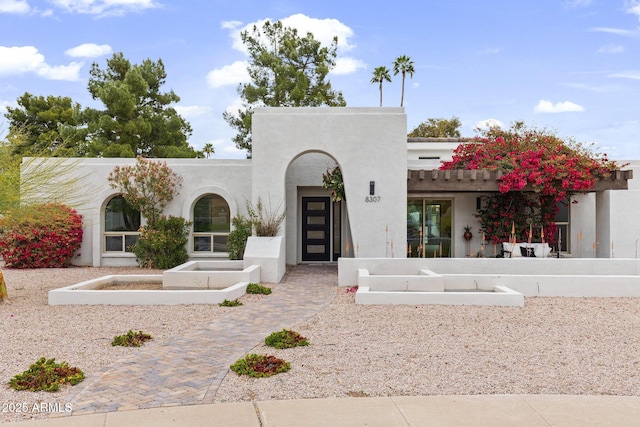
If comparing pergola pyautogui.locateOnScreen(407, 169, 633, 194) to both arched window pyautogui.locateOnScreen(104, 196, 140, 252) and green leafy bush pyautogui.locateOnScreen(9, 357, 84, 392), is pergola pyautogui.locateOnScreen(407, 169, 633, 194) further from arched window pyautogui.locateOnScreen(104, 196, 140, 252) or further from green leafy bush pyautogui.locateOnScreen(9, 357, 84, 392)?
green leafy bush pyautogui.locateOnScreen(9, 357, 84, 392)

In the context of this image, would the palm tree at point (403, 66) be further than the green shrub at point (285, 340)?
Yes

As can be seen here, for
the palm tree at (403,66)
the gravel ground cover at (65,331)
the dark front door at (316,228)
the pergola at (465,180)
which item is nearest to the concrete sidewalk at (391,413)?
the gravel ground cover at (65,331)

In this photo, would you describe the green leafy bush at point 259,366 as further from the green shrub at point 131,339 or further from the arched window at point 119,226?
the arched window at point 119,226

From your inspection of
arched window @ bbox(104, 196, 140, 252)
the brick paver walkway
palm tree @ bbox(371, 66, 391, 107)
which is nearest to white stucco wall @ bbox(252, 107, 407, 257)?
the brick paver walkway

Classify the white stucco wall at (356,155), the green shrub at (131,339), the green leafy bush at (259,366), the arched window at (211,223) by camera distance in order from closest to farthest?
the green leafy bush at (259,366) < the green shrub at (131,339) < the white stucco wall at (356,155) < the arched window at (211,223)

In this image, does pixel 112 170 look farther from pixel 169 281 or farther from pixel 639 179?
A: pixel 639 179

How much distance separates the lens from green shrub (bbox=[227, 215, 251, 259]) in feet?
50.5

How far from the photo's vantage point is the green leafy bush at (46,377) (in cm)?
516

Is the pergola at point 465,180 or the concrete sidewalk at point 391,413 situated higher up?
the pergola at point 465,180

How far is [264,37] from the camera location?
3381 centimetres

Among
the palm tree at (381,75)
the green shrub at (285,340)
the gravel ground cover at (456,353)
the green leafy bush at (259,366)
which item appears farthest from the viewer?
the palm tree at (381,75)

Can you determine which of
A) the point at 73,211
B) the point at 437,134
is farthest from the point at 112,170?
the point at 437,134

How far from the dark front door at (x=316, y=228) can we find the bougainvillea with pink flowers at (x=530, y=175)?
14.3ft

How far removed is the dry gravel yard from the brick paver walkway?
0.78 feet
